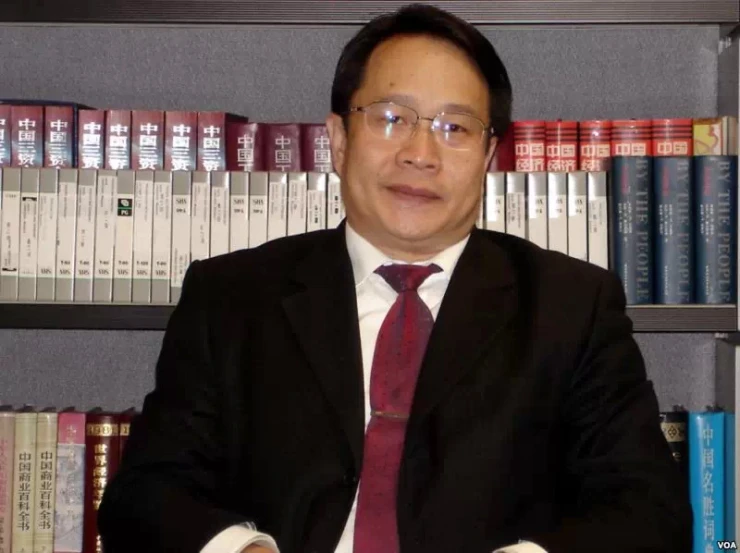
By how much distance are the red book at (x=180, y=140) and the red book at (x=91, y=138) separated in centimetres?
11

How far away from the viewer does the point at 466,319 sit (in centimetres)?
149

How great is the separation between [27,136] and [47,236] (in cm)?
18

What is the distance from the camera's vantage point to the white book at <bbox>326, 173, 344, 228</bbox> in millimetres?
1780

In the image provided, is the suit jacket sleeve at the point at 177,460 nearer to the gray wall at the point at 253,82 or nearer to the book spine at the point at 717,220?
the gray wall at the point at 253,82

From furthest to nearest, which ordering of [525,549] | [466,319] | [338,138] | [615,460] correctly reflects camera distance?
[338,138]
[466,319]
[615,460]
[525,549]

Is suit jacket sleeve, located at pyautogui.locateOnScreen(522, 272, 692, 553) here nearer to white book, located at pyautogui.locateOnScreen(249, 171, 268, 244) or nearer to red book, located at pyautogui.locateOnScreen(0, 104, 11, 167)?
white book, located at pyautogui.locateOnScreen(249, 171, 268, 244)

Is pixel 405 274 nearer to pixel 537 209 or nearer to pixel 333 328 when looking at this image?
pixel 333 328

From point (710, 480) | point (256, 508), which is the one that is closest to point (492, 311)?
point (256, 508)

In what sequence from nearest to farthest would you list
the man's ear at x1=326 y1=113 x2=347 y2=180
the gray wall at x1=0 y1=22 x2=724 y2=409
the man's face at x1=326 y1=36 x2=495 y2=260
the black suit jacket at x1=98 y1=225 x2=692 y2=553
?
1. the black suit jacket at x1=98 y1=225 x2=692 y2=553
2. the man's face at x1=326 y1=36 x2=495 y2=260
3. the man's ear at x1=326 y1=113 x2=347 y2=180
4. the gray wall at x1=0 y1=22 x2=724 y2=409

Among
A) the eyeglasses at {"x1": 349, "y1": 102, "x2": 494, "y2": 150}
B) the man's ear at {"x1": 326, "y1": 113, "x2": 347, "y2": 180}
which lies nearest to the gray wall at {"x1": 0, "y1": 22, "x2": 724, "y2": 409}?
the man's ear at {"x1": 326, "y1": 113, "x2": 347, "y2": 180}

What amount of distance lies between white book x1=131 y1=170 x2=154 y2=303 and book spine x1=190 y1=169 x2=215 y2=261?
0.23 feet

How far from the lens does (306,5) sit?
1.73m

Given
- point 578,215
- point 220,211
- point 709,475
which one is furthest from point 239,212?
point 709,475

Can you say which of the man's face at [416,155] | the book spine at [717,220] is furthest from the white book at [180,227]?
the book spine at [717,220]
